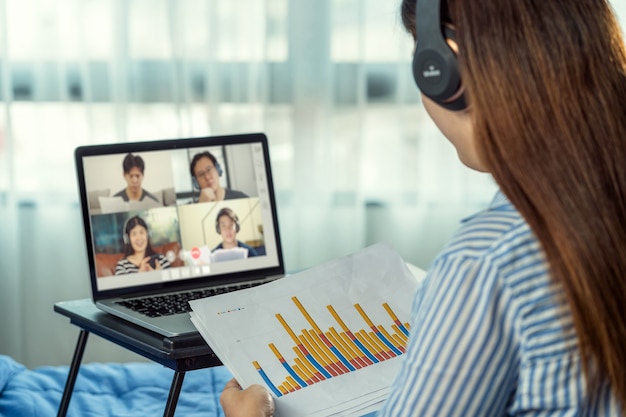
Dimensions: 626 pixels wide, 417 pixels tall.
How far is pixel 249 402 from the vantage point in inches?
40.6

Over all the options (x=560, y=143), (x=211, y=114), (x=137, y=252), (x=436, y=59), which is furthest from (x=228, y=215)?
(x=211, y=114)

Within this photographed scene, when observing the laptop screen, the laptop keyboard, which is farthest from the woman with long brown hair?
the laptop screen

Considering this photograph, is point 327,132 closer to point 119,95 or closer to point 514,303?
point 119,95

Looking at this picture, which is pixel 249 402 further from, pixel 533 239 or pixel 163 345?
pixel 533 239

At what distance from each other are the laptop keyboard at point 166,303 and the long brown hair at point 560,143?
0.73m

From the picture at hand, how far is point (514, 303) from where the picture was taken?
0.71 meters

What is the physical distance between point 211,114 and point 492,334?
1.83m

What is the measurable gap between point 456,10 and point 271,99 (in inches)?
69.1

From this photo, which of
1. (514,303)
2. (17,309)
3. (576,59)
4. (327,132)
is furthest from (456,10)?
(17,309)

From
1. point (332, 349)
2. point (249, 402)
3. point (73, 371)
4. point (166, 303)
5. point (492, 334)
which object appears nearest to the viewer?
point (492, 334)

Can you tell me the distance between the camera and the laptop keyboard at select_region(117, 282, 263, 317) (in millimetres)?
1347

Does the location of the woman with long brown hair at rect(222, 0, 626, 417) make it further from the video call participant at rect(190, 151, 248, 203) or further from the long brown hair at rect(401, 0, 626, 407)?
the video call participant at rect(190, 151, 248, 203)

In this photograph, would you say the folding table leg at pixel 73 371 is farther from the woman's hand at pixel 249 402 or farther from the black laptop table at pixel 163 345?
the woman's hand at pixel 249 402

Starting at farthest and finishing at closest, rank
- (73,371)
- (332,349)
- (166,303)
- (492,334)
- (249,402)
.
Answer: (73,371)
(166,303)
(332,349)
(249,402)
(492,334)
